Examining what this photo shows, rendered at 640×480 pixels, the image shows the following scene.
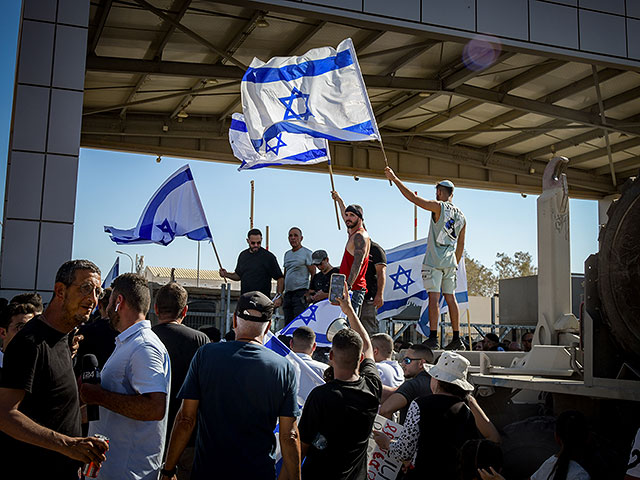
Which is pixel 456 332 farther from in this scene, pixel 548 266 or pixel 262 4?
pixel 262 4

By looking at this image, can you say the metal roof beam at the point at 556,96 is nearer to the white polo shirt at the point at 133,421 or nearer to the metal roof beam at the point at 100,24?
the metal roof beam at the point at 100,24

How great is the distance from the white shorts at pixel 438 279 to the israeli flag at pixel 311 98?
1872 mm

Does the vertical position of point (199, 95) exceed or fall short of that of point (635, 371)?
it exceeds it

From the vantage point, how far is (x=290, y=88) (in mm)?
9625

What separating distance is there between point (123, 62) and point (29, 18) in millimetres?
5655

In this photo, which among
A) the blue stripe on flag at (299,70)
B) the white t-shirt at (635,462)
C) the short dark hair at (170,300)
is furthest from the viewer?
the blue stripe on flag at (299,70)

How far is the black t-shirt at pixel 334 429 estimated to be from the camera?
4867mm

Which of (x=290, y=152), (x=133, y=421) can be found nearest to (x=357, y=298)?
(x=290, y=152)

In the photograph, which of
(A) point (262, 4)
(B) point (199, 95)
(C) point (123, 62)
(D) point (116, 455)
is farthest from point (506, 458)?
(B) point (199, 95)

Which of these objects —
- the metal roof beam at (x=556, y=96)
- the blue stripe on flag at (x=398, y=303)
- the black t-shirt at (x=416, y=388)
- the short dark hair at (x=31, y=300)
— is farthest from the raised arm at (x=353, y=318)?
the metal roof beam at (x=556, y=96)

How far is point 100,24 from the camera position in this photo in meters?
12.9

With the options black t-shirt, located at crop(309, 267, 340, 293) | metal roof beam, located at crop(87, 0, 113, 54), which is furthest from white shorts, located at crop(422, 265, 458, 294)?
metal roof beam, located at crop(87, 0, 113, 54)

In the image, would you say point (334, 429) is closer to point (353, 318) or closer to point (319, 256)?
point (353, 318)

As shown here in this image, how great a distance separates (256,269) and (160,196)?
6.24 ft
